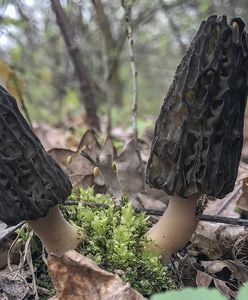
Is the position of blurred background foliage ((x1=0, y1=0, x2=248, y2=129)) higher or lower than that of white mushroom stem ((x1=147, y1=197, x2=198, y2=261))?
higher

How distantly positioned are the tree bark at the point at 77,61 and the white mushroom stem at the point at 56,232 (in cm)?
235

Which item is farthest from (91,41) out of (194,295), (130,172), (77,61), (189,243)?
(194,295)

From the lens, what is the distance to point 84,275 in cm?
172

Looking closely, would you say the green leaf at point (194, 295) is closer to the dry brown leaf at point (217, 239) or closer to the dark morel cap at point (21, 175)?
the dark morel cap at point (21, 175)

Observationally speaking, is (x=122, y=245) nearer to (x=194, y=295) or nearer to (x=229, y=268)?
(x=229, y=268)

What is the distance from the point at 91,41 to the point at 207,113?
5.78 metres

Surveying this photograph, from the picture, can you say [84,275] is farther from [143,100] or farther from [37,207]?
[143,100]

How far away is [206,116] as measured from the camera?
188 cm

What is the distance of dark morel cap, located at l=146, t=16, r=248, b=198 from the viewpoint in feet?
6.07

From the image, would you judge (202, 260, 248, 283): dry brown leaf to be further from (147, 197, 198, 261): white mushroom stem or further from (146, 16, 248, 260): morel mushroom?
(146, 16, 248, 260): morel mushroom

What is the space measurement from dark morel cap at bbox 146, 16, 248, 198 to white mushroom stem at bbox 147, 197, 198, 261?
0.16m

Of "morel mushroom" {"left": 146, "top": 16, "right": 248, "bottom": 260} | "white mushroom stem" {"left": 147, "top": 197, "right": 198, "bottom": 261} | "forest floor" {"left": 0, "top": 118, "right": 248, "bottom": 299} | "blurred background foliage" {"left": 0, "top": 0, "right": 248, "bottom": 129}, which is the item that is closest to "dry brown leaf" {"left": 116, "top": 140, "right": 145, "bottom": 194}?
"forest floor" {"left": 0, "top": 118, "right": 248, "bottom": 299}

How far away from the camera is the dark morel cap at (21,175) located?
1.86 metres

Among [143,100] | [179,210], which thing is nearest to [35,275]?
[179,210]
